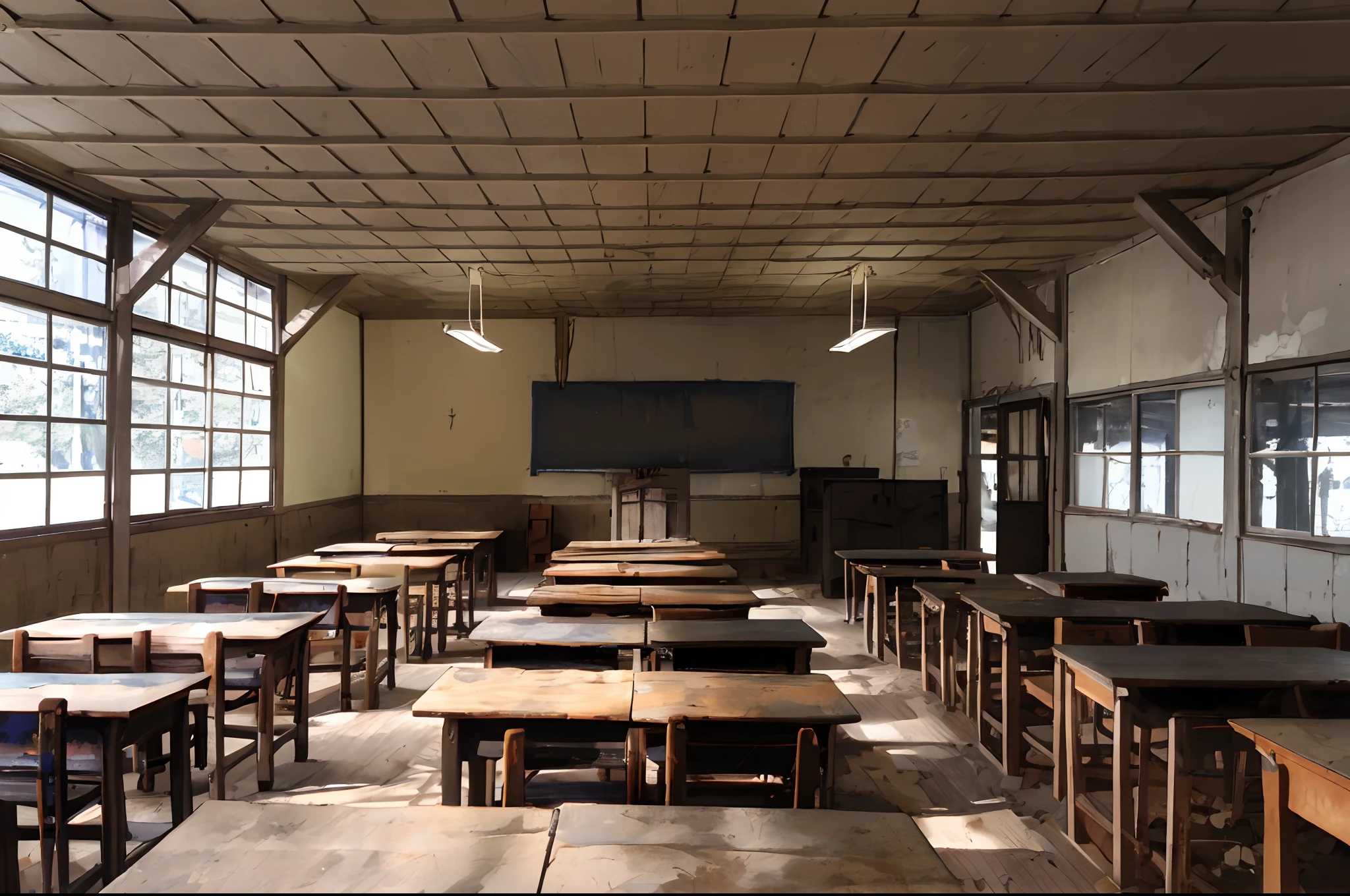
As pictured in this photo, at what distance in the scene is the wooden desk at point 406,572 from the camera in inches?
191

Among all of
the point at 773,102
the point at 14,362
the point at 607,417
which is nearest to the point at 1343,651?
the point at 773,102

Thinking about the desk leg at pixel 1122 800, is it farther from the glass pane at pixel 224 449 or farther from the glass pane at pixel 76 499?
the glass pane at pixel 224 449

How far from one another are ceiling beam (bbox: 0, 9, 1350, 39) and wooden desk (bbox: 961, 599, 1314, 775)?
246cm

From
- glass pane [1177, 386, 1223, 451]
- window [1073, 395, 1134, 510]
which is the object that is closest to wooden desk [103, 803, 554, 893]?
glass pane [1177, 386, 1223, 451]

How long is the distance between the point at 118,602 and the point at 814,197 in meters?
5.38

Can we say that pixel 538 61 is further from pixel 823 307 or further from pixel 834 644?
pixel 823 307

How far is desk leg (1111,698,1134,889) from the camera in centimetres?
242

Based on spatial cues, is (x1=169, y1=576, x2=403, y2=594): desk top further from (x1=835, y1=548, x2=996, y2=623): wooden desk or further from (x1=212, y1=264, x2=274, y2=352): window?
(x1=835, y1=548, x2=996, y2=623): wooden desk

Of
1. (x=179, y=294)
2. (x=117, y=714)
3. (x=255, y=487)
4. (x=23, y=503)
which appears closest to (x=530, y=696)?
(x=117, y=714)

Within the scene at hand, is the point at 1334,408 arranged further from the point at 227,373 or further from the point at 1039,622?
the point at 227,373

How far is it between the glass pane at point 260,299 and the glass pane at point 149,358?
1.35 meters

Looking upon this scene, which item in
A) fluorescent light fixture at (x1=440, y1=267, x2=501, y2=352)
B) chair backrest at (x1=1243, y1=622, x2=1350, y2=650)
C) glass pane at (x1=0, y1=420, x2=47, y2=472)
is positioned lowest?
chair backrest at (x1=1243, y1=622, x2=1350, y2=650)

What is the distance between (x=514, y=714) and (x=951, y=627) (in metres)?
2.95

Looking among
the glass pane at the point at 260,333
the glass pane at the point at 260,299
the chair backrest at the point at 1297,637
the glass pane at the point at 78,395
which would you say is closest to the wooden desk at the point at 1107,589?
the chair backrest at the point at 1297,637
